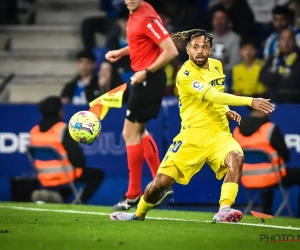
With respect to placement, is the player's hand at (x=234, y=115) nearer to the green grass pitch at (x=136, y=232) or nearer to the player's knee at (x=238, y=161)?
A: the player's knee at (x=238, y=161)

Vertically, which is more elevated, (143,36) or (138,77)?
(143,36)

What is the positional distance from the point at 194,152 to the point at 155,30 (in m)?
1.94

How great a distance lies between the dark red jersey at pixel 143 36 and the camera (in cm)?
1056

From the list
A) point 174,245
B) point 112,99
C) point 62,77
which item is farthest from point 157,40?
point 62,77

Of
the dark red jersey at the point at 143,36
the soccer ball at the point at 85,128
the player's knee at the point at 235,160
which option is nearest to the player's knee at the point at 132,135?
the dark red jersey at the point at 143,36

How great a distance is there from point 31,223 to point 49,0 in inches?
372

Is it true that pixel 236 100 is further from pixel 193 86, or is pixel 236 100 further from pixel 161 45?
pixel 161 45

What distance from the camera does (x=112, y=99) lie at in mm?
10570

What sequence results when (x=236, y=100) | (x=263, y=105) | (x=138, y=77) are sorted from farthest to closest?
(x=138, y=77) → (x=236, y=100) → (x=263, y=105)

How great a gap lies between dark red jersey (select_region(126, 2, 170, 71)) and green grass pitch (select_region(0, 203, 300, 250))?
1742mm

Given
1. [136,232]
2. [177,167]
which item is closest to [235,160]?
[177,167]

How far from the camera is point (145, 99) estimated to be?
10789 millimetres

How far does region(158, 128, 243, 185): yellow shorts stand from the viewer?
9.02 metres

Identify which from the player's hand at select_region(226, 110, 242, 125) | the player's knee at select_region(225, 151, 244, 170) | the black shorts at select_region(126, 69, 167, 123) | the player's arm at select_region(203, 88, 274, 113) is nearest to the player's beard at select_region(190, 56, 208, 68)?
the player's arm at select_region(203, 88, 274, 113)
